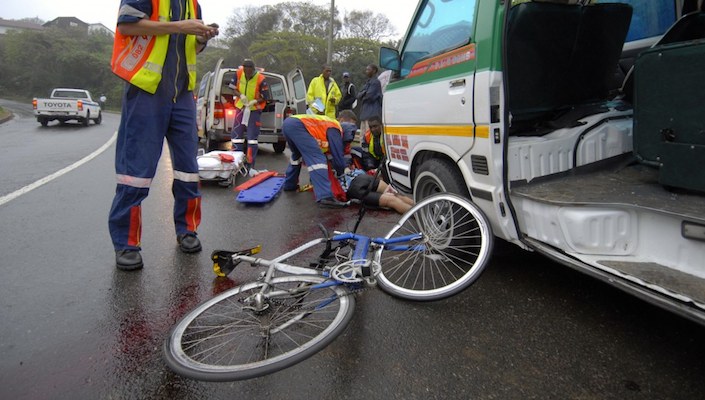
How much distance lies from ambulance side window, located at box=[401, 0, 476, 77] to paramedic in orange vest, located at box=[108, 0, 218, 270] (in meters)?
1.55

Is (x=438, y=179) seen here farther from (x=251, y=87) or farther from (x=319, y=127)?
(x=251, y=87)

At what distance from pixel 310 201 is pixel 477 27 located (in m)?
3.06

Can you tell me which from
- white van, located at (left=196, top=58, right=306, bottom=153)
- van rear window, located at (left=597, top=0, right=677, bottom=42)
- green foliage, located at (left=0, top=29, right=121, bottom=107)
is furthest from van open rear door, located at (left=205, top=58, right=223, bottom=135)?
green foliage, located at (left=0, top=29, right=121, bottom=107)

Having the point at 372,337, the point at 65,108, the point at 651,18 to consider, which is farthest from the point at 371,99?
the point at 65,108

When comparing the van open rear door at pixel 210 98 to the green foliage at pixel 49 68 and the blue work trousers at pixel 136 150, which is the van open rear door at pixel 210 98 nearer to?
the blue work trousers at pixel 136 150

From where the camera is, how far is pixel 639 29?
3.74 meters

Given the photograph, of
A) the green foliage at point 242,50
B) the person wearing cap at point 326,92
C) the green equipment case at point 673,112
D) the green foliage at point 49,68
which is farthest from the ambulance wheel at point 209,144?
the green foliage at point 49,68

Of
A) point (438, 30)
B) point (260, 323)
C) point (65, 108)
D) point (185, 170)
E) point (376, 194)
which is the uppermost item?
point (65, 108)

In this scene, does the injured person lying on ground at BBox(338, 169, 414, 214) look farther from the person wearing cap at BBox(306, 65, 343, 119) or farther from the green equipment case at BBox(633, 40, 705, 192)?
the person wearing cap at BBox(306, 65, 343, 119)

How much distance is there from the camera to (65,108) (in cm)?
1702

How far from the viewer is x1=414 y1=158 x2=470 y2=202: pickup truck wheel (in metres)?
2.82

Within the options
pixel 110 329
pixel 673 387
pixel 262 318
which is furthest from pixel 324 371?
pixel 673 387

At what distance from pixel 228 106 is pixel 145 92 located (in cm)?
565

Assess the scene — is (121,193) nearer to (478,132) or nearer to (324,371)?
(324,371)
